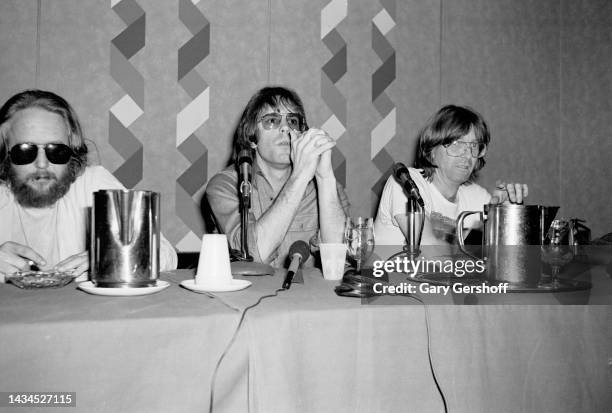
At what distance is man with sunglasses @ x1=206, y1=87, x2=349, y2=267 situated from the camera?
6.15 feet

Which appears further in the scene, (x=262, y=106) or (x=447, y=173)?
(x=447, y=173)

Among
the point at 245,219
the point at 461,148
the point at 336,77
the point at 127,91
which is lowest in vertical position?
the point at 245,219

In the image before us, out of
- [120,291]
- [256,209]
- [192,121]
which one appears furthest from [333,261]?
[192,121]

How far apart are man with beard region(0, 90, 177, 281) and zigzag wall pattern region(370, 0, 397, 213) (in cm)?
200

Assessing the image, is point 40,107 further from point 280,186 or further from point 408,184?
point 408,184

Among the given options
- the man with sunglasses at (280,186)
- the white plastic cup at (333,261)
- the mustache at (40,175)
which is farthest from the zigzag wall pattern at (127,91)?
the white plastic cup at (333,261)

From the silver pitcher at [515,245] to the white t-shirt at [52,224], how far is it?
1.34 metres

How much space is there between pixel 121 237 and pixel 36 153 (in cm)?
71

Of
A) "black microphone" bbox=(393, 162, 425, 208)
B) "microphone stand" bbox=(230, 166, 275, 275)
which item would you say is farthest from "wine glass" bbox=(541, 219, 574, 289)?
"microphone stand" bbox=(230, 166, 275, 275)

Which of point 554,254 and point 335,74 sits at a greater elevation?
point 335,74

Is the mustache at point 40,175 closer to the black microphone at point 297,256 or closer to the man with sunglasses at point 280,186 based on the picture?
the man with sunglasses at point 280,186

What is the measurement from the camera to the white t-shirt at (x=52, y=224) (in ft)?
5.62

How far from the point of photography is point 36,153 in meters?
1.52

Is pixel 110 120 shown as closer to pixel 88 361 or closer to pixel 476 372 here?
pixel 88 361
